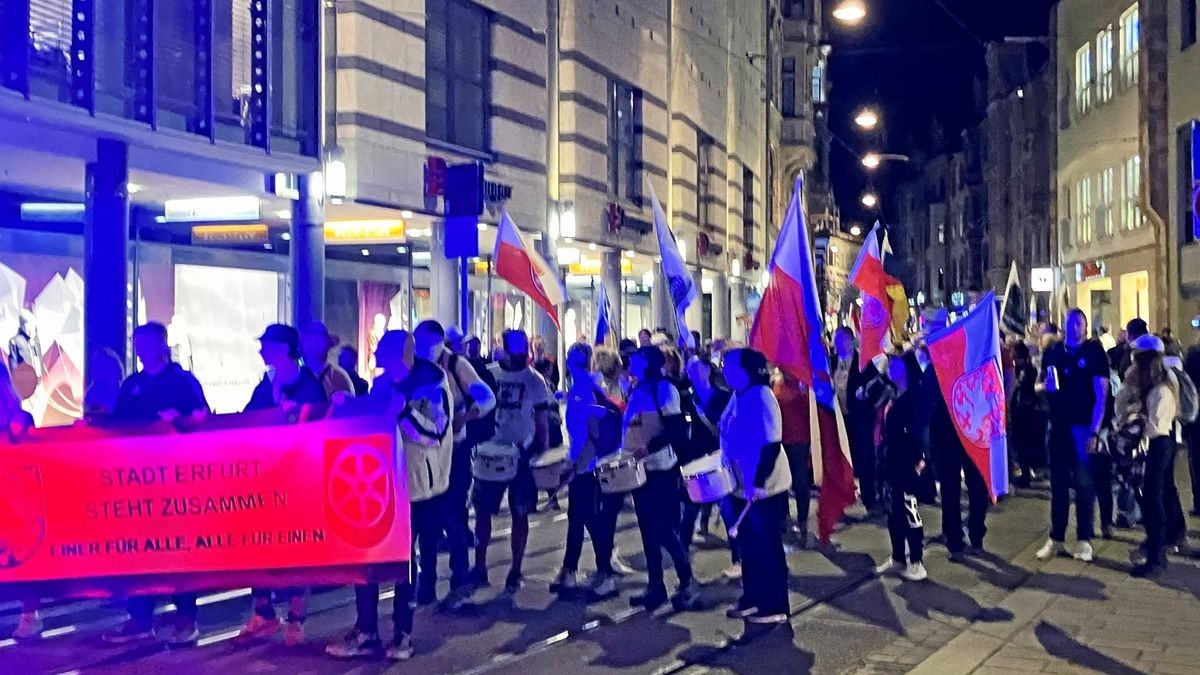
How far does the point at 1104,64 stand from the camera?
113ft

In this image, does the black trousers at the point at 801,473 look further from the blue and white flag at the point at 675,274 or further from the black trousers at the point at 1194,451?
the black trousers at the point at 1194,451

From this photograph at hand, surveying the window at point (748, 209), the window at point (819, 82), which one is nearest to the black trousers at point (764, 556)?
the window at point (748, 209)

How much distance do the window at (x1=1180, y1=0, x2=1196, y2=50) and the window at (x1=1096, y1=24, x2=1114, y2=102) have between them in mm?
5856

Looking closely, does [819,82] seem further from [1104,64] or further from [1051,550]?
[1051,550]

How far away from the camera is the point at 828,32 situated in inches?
2459

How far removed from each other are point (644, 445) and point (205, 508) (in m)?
2.94

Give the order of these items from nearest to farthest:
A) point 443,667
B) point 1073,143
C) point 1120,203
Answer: point 443,667 → point 1120,203 → point 1073,143

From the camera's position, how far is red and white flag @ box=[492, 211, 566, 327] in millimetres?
13484

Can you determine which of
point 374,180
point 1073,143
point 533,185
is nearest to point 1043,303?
point 1073,143

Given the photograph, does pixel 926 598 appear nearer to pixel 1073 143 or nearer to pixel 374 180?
pixel 374 180

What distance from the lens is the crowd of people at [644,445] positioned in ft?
26.2

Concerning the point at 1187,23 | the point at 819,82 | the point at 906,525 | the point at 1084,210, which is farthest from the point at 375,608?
the point at 819,82

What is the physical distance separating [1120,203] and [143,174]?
25.9 metres

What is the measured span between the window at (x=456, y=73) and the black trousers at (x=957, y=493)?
34.8ft
